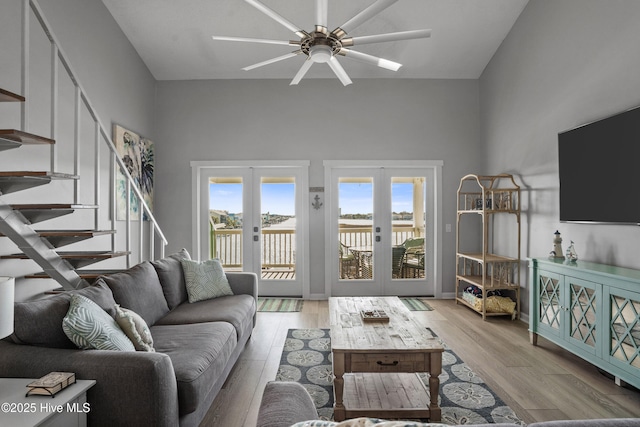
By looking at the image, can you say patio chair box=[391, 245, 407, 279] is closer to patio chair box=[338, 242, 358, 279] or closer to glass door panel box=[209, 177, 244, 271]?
patio chair box=[338, 242, 358, 279]

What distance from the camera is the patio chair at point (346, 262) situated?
5.52m

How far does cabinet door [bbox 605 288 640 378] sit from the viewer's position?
95.2 inches

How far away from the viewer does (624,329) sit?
2508 millimetres

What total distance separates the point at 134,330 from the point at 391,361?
4.89 ft

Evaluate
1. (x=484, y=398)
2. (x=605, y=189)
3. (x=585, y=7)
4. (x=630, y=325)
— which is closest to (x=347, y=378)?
(x=484, y=398)

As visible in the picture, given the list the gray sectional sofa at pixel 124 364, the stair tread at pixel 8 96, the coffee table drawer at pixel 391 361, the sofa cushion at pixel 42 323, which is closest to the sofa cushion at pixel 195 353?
the gray sectional sofa at pixel 124 364

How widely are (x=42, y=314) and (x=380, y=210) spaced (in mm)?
4361

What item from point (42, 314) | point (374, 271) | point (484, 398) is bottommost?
point (484, 398)

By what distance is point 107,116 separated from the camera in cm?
432

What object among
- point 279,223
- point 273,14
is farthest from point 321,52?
point 279,223

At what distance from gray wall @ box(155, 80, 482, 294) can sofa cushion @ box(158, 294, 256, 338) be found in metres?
2.15

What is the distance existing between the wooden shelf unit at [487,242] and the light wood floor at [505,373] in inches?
16.1

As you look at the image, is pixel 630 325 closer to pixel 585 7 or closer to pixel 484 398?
pixel 484 398

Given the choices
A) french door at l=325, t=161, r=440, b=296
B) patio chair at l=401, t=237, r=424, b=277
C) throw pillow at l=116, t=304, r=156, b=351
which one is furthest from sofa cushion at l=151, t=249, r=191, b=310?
patio chair at l=401, t=237, r=424, b=277
